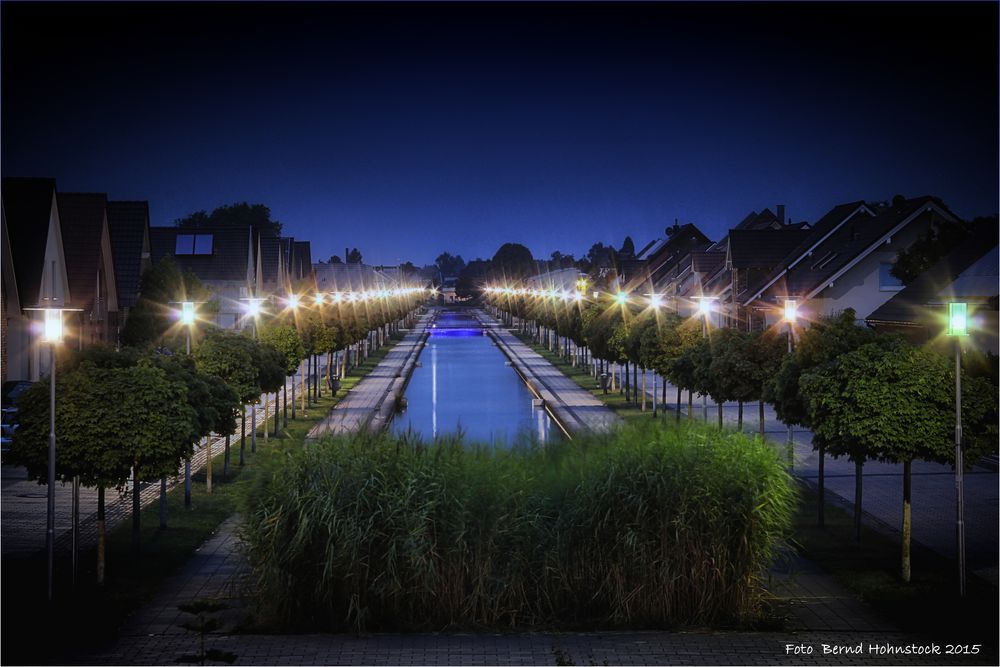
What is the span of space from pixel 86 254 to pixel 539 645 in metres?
36.8

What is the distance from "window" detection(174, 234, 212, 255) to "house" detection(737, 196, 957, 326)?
36739 mm

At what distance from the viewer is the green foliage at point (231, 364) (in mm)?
24328

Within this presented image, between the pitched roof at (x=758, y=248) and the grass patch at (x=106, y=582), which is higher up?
the pitched roof at (x=758, y=248)

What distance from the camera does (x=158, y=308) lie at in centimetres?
5038

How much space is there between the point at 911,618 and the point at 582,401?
2844cm

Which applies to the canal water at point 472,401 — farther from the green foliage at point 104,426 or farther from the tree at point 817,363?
the tree at point 817,363

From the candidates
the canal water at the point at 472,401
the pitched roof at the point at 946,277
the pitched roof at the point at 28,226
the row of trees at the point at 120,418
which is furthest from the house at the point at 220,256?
the row of trees at the point at 120,418

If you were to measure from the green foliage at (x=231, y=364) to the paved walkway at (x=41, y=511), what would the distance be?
216 cm

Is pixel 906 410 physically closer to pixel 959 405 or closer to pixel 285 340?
pixel 959 405

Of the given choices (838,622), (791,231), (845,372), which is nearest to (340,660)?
(838,622)

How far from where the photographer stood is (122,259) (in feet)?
178

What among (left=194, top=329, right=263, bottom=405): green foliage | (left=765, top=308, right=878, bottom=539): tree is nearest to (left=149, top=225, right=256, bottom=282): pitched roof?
(left=194, top=329, right=263, bottom=405): green foliage

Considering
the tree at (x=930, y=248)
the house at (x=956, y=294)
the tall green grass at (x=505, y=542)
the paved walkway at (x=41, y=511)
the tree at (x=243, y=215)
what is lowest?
the paved walkway at (x=41, y=511)

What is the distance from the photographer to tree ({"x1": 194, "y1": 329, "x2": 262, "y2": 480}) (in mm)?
24328
